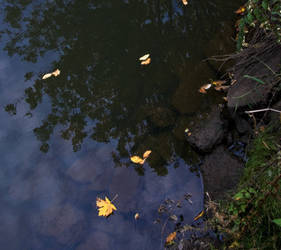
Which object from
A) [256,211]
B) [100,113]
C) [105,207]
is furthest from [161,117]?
[256,211]

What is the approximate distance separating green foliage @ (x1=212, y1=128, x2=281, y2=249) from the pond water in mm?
601

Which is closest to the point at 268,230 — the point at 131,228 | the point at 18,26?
the point at 131,228

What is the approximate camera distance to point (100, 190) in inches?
123

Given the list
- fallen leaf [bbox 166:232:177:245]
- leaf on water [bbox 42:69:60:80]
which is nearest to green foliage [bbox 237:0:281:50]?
fallen leaf [bbox 166:232:177:245]

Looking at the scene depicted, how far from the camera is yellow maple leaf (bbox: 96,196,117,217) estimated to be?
116 inches

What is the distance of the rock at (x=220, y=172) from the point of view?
2791mm

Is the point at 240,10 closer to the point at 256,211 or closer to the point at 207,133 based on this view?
the point at 207,133

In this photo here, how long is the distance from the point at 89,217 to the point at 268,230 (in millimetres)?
1645

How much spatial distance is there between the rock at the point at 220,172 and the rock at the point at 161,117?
2.18 feet

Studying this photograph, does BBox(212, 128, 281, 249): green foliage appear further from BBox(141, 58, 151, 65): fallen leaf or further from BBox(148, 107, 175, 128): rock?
BBox(141, 58, 151, 65): fallen leaf

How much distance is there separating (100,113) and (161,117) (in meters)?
0.78

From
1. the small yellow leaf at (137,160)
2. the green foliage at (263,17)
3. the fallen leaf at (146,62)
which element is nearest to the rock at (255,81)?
the green foliage at (263,17)

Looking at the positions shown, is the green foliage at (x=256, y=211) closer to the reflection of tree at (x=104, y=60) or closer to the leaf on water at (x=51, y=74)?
the reflection of tree at (x=104, y=60)

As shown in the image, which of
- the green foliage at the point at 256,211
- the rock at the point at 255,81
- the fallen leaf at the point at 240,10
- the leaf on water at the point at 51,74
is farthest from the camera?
the fallen leaf at the point at 240,10
